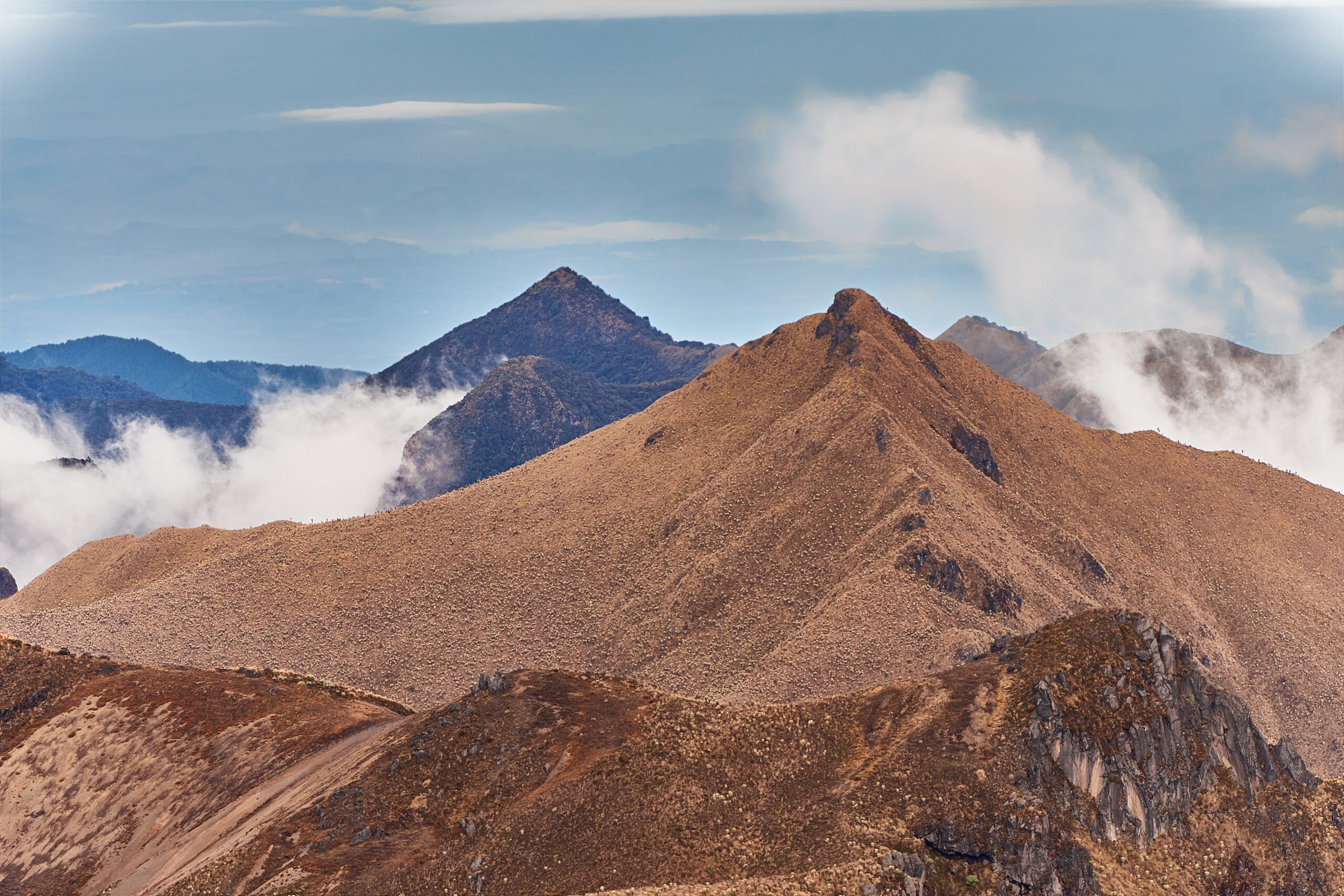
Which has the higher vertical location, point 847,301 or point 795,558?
point 847,301

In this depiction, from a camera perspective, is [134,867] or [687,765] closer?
[687,765]

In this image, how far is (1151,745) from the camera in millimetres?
62875

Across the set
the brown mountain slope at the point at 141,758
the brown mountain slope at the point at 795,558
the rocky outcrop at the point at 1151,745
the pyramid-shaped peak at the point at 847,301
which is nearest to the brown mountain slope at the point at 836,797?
the rocky outcrop at the point at 1151,745

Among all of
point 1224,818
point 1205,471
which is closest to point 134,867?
point 1224,818

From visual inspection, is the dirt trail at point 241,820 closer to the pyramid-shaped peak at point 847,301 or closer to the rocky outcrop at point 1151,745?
the rocky outcrop at point 1151,745

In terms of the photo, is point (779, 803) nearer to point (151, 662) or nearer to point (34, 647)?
point (34, 647)

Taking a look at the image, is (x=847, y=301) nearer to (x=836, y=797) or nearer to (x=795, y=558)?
(x=795, y=558)

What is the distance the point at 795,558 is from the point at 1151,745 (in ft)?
255

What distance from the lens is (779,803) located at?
6281 cm

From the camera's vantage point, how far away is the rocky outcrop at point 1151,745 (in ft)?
198

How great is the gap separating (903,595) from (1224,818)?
206 ft

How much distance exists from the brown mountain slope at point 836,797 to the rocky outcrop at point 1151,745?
0.42ft

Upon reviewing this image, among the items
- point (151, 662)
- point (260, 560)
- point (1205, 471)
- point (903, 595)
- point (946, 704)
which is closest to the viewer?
point (946, 704)

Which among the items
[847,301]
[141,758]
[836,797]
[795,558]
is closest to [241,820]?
[141,758]
